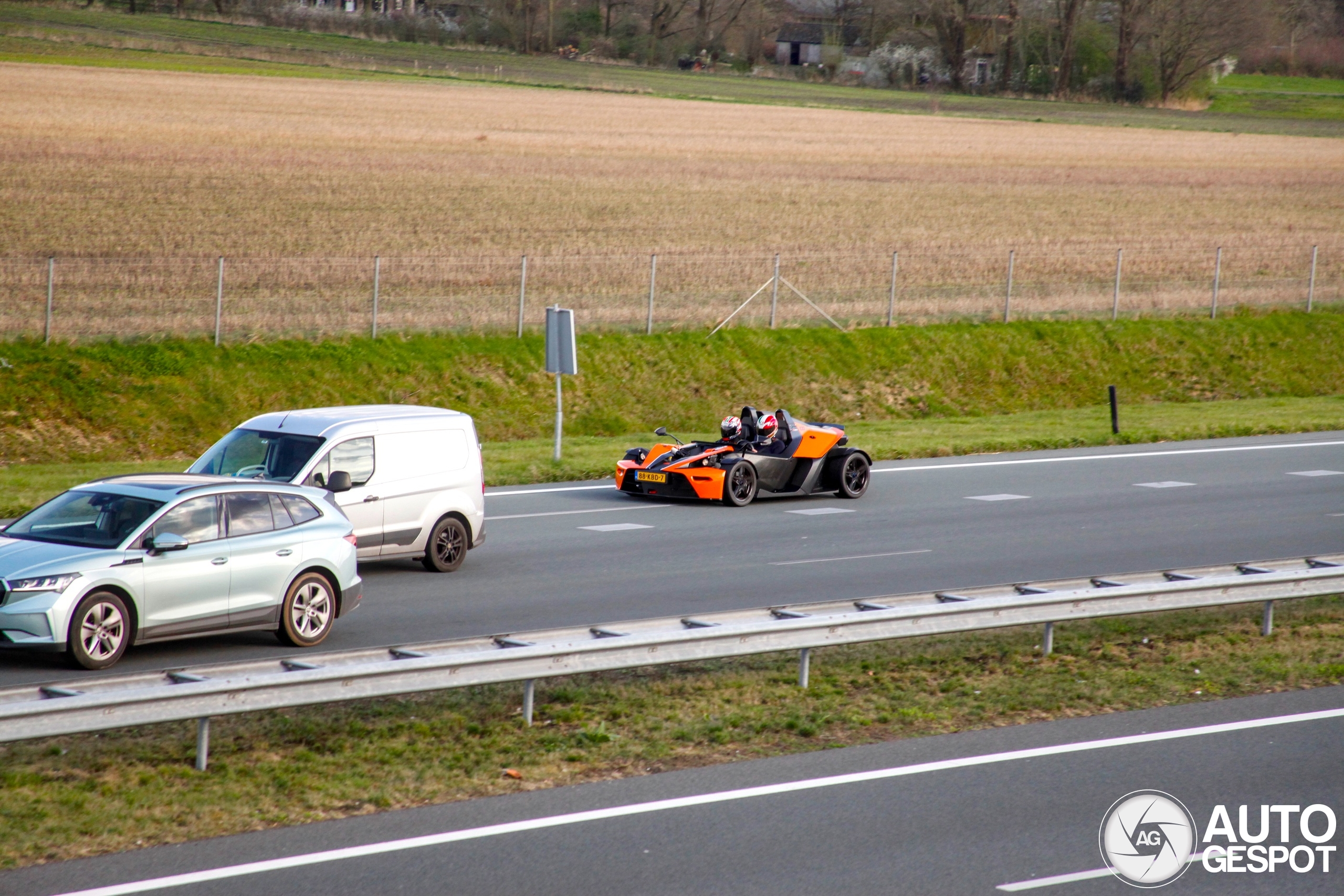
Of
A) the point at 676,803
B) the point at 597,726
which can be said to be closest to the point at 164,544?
the point at 597,726

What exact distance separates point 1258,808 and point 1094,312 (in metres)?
30.2

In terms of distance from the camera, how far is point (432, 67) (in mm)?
85312

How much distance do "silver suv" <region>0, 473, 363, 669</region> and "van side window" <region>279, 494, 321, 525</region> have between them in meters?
0.01

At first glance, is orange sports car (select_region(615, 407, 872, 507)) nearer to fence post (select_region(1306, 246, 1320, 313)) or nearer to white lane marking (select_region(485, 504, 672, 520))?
white lane marking (select_region(485, 504, 672, 520))

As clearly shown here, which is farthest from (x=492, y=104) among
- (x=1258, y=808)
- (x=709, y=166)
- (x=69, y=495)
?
(x=1258, y=808)

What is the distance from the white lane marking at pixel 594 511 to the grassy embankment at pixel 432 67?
5462 cm

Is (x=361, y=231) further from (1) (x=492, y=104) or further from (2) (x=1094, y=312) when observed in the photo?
(1) (x=492, y=104)

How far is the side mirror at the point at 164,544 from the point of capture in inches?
444

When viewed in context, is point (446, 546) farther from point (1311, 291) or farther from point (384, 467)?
point (1311, 291)

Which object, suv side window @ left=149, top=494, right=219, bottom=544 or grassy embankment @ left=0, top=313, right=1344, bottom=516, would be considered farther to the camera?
grassy embankment @ left=0, top=313, right=1344, bottom=516

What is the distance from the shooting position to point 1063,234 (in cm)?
4775

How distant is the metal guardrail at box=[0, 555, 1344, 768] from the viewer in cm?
851

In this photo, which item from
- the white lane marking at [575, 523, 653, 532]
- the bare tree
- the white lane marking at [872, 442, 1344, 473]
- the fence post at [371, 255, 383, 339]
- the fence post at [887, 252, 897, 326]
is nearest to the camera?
the white lane marking at [575, 523, 653, 532]

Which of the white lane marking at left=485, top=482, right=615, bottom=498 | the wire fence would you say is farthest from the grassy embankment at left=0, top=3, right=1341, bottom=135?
the white lane marking at left=485, top=482, right=615, bottom=498
